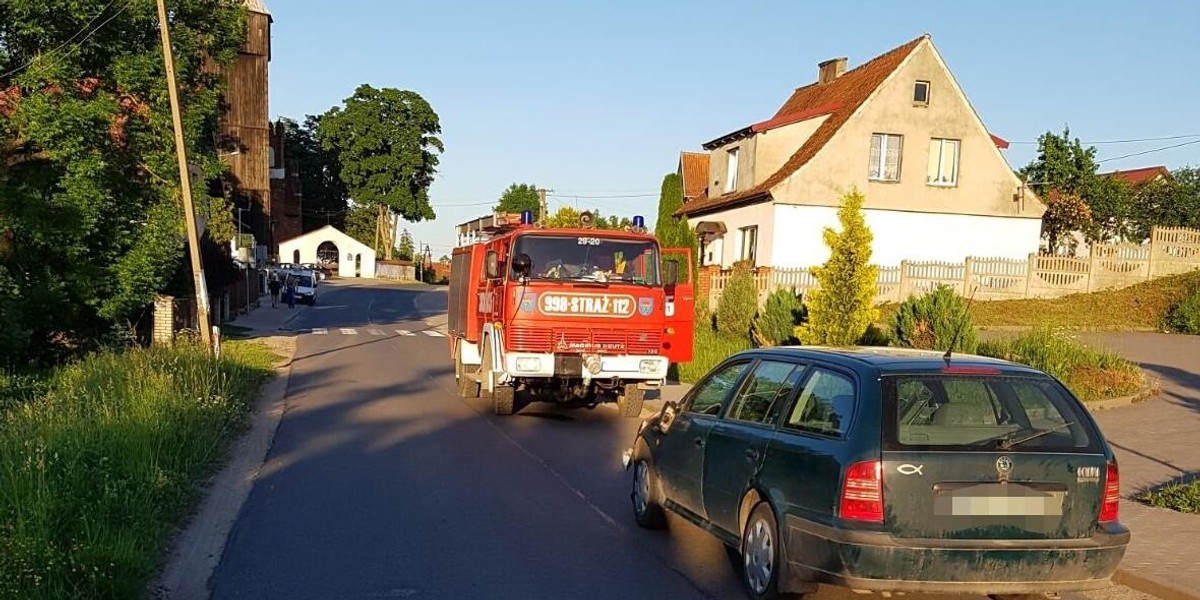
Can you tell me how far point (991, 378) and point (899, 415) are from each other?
626mm

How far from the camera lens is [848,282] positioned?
1702cm

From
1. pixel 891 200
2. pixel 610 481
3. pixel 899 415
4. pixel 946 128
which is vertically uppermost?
pixel 946 128

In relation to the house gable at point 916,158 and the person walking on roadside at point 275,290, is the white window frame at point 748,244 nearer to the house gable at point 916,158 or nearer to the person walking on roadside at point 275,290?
the house gable at point 916,158

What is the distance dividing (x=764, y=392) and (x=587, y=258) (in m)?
6.86

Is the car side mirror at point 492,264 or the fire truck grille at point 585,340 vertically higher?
the car side mirror at point 492,264

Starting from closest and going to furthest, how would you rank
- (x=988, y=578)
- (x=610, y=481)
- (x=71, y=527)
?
(x=988, y=578) < (x=71, y=527) < (x=610, y=481)

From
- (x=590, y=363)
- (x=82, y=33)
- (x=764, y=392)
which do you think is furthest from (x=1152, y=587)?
(x=82, y=33)

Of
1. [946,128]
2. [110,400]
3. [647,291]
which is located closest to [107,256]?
[110,400]

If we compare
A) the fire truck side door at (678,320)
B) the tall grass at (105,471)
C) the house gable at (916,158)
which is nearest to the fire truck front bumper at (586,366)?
the fire truck side door at (678,320)

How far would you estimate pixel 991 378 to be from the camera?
5.25m

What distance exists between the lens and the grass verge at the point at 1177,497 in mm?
7910

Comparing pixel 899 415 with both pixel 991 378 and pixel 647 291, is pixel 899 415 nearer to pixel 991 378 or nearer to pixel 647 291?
pixel 991 378

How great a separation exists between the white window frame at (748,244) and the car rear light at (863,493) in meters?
26.3

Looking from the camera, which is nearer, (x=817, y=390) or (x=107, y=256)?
(x=817, y=390)
